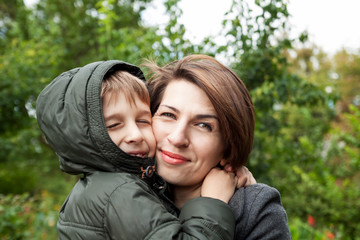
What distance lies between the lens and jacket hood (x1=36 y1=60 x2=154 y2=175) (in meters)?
1.61

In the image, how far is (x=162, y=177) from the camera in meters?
1.95

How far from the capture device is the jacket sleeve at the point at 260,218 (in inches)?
69.4

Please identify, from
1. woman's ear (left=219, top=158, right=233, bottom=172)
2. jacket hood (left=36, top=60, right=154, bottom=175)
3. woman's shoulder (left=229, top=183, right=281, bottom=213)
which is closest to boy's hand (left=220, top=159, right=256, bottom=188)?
woman's ear (left=219, top=158, right=233, bottom=172)

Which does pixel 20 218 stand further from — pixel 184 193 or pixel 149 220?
pixel 149 220

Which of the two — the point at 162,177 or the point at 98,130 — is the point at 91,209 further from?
the point at 162,177

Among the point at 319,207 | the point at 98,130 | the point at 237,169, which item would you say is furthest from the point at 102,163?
the point at 319,207

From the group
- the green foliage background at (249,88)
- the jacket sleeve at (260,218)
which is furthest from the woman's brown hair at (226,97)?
the green foliage background at (249,88)

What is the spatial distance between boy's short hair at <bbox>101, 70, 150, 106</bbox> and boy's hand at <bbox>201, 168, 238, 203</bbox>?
58cm

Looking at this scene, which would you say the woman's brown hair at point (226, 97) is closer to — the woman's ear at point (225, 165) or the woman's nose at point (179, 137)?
the woman's ear at point (225, 165)

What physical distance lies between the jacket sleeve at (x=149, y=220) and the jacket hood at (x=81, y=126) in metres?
0.17

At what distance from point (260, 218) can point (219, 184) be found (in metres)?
0.29

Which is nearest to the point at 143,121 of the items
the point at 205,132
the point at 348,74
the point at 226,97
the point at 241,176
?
the point at 205,132

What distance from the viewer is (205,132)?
1996mm

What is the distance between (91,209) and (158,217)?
1.00ft
